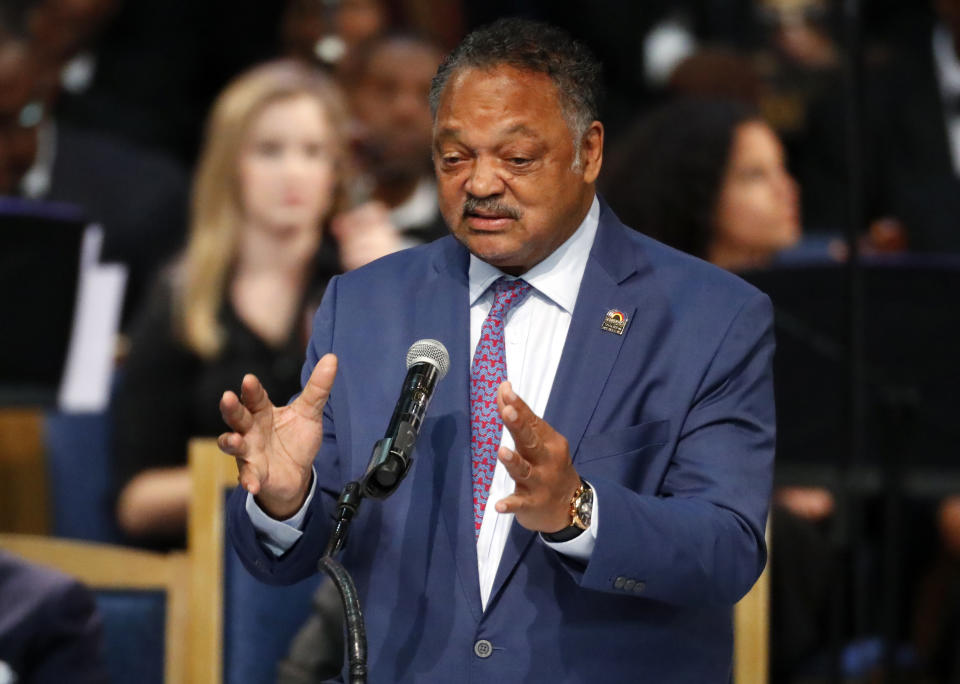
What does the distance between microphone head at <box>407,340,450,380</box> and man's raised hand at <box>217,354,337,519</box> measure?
0.13 meters

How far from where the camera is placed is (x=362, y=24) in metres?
5.01

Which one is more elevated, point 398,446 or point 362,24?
point 362,24

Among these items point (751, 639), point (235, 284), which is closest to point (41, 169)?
point (235, 284)

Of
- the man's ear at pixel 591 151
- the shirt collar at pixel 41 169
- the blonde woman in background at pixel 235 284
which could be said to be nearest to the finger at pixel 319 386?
the man's ear at pixel 591 151

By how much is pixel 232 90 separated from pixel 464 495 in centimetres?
228

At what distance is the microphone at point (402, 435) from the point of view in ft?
Answer: 5.32

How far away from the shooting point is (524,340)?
1993mm

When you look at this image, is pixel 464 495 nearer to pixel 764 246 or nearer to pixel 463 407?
pixel 463 407

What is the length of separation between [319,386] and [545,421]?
0.91 feet

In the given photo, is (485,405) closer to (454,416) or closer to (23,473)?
(454,416)

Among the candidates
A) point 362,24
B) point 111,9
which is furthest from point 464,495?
point 111,9

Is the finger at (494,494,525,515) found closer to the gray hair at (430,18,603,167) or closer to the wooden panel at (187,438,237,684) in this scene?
the gray hair at (430,18,603,167)

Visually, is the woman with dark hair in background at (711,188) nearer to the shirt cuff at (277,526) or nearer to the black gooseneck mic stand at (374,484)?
the shirt cuff at (277,526)

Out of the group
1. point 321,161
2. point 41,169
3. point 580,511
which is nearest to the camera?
point 580,511
